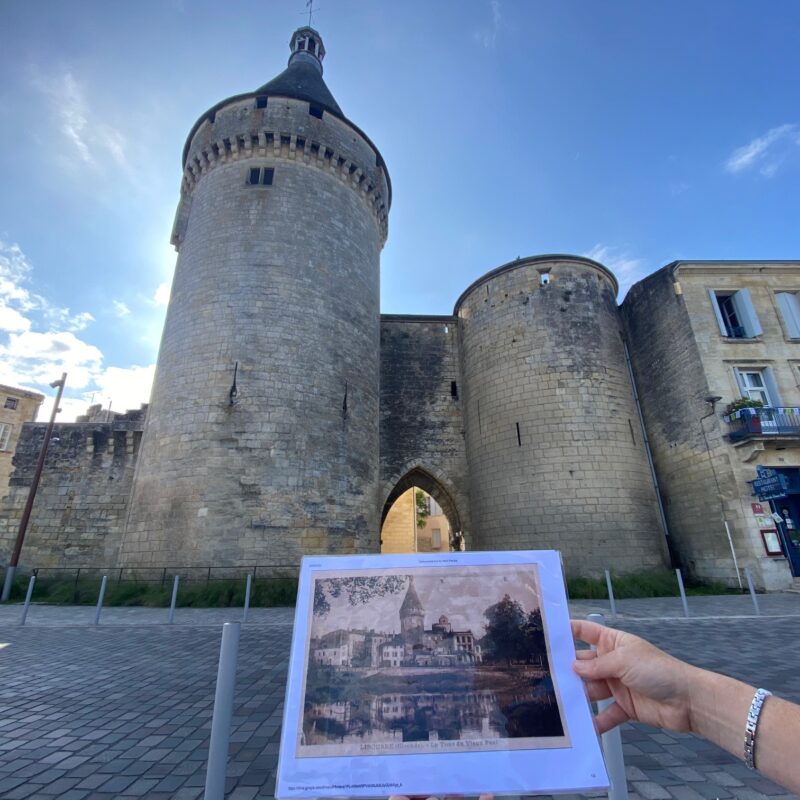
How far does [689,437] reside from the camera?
12914 millimetres

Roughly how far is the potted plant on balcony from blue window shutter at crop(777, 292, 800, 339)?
10.9 ft

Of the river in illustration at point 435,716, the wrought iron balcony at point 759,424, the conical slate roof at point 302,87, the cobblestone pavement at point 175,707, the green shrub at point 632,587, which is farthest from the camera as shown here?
the conical slate roof at point 302,87

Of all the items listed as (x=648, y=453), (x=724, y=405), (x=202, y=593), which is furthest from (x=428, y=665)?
(x=648, y=453)

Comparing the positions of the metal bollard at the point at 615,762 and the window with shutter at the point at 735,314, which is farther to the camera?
the window with shutter at the point at 735,314

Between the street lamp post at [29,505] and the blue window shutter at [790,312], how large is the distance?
2231 cm

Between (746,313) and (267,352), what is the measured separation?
1454 cm

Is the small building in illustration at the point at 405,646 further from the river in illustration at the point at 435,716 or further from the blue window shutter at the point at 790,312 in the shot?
the blue window shutter at the point at 790,312

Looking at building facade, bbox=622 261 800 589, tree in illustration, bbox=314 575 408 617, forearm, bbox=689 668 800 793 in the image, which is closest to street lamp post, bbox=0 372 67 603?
tree in illustration, bbox=314 575 408 617

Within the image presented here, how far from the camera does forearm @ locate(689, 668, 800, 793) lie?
3.10 ft

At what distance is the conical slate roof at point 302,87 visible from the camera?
47.4 ft

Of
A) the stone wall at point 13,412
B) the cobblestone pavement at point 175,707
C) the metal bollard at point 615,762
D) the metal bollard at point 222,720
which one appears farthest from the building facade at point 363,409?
the stone wall at point 13,412

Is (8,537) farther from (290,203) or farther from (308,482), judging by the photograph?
(290,203)

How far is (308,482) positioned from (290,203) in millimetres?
8414

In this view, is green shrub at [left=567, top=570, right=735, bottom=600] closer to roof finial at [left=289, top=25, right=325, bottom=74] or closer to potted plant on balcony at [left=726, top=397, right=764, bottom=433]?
potted plant on balcony at [left=726, top=397, right=764, bottom=433]
